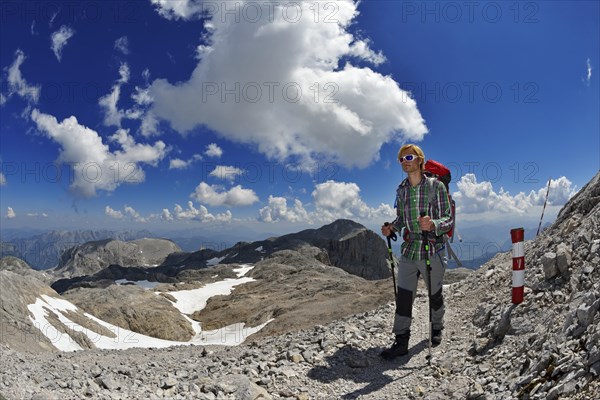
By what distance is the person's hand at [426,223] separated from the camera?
8383 millimetres

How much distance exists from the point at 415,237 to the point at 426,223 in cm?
92

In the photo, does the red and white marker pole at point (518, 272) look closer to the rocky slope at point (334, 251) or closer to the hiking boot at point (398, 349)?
the hiking boot at point (398, 349)

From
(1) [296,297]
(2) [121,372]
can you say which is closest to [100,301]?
(1) [296,297]

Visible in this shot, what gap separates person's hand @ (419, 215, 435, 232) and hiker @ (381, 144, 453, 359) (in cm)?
32

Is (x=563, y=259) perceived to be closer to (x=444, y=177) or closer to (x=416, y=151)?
(x=444, y=177)

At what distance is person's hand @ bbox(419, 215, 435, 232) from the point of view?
838cm

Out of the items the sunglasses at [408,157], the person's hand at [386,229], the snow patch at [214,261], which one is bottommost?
the snow patch at [214,261]

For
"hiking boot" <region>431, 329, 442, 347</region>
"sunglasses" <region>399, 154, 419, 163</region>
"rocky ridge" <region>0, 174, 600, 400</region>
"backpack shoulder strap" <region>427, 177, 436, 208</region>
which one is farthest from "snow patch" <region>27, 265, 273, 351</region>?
"sunglasses" <region>399, 154, 419, 163</region>

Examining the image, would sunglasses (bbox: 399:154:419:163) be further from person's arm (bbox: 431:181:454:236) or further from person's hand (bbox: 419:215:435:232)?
person's hand (bbox: 419:215:435:232)

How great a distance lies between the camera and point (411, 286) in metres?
9.31

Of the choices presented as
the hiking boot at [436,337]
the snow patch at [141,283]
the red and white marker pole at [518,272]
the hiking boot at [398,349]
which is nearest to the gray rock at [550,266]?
the red and white marker pole at [518,272]

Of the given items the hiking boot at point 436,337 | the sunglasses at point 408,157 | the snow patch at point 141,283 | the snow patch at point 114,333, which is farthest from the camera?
the snow patch at point 141,283

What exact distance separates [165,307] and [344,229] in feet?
339

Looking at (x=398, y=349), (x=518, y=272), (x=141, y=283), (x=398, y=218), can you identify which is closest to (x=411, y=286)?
(x=398, y=349)
